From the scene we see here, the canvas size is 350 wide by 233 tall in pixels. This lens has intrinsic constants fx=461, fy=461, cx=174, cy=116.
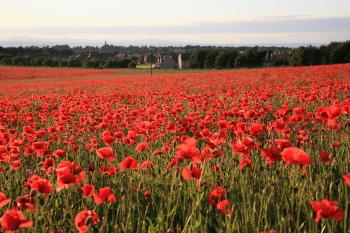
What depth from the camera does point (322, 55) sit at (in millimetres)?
69750

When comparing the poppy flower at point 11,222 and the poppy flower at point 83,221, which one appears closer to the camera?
the poppy flower at point 11,222

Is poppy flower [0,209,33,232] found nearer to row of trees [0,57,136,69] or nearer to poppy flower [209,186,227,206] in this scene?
poppy flower [209,186,227,206]

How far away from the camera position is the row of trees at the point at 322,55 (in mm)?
66162

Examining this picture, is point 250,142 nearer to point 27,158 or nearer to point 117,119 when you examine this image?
point 27,158

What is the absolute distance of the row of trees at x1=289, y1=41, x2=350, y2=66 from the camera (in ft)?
217

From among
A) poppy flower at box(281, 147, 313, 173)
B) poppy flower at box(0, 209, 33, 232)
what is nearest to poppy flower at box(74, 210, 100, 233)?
poppy flower at box(0, 209, 33, 232)

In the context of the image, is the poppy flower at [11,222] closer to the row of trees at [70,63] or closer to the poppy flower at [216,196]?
the poppy flower at [216,196]

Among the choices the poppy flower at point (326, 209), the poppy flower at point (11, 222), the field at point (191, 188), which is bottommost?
the field at point (191, 188)

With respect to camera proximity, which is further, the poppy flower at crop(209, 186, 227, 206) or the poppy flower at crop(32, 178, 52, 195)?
the poppy flower at crop(209, 186, 227, 206)

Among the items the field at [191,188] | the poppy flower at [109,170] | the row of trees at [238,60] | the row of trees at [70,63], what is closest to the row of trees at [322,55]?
the row of trees at [238,60]

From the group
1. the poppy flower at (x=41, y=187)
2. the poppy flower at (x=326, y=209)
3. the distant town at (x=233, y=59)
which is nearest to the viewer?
the poppy flower at (x=326, y=209)

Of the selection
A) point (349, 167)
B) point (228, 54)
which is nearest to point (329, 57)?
point (228, 54)

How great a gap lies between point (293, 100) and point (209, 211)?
7.95 m

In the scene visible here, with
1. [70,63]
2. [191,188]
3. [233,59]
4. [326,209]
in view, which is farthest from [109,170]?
[70,63]
